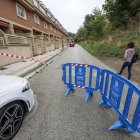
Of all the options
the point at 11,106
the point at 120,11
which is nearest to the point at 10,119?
the point at 11,106

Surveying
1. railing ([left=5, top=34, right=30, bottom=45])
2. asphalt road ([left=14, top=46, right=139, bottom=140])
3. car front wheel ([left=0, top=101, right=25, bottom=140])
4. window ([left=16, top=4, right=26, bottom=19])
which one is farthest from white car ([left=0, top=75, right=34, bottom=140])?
window ([left=16, top=4, right=26, bottom=19])

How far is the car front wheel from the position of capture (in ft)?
7.22

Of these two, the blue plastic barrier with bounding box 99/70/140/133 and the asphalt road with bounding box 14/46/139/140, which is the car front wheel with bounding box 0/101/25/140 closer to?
the asphalt road with bounding box 14/46/139/140

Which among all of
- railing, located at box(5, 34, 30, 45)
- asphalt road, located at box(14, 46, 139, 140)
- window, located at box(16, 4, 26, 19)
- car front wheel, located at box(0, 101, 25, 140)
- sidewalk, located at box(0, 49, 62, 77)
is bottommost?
sidewalk, located at box(0, 49, 62, 77)

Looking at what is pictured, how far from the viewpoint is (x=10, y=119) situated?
2344mm

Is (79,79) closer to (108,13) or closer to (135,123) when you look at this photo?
(135,123)

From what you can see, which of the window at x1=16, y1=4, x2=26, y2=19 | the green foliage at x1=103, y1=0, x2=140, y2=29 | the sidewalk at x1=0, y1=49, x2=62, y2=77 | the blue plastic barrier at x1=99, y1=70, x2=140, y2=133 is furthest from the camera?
the green foliage at x1=103, y1=0, x2=140, y2=29

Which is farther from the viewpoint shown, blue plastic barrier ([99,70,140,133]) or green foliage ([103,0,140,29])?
green foliage ([103,0,140,29])

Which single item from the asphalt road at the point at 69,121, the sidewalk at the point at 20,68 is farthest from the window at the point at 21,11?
the asphalt road at the point at 69,121

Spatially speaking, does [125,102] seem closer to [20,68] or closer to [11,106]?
[11,106]

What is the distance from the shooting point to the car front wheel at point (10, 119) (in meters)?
2.20

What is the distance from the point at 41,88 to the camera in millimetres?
5051

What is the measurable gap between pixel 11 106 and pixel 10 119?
9.8 inches

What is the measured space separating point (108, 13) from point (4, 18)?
14751 mm
